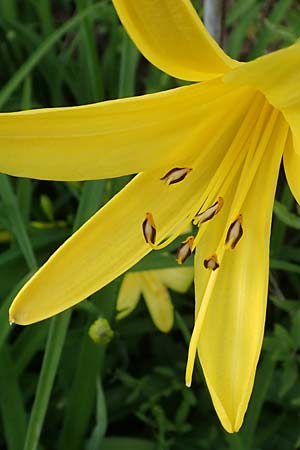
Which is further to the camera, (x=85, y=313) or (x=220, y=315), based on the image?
(x=85, y=313)

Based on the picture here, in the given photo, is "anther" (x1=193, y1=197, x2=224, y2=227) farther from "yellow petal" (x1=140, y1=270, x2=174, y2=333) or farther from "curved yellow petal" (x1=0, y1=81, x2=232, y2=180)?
"yellow petal" (x1=140, y1=270, x2=174, y2=333)

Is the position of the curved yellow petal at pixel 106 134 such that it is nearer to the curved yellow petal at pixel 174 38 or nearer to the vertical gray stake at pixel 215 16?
the curved yellow petal at pixel 174 38

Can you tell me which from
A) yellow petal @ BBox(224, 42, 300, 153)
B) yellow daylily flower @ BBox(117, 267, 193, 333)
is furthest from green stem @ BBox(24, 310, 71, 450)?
yellow petal @ BBox(224, 42, 300, 153)

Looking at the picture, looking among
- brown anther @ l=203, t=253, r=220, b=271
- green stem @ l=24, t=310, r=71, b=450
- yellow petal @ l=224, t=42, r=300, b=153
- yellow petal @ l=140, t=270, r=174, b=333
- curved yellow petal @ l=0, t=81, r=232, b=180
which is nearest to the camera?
yellow petal @ l=224, t=42, r=300, b=153

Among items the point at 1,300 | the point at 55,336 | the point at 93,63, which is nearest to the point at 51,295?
the point at 55,336

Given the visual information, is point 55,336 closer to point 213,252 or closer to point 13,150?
point 213,252

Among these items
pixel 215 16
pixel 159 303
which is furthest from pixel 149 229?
pixel 159 303
